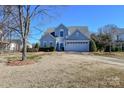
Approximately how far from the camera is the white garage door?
24697 millimetres

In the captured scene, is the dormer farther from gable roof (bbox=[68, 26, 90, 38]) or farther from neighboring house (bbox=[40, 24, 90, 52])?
gable roof (bbox=[68, 26, 90, 38])

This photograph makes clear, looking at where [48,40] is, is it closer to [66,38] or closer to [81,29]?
[66,38]

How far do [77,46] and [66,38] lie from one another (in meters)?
2.05

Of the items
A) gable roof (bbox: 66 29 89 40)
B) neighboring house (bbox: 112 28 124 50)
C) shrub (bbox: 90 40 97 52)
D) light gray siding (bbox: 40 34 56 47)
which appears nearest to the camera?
shrub (bbox: 90 40 97 52)

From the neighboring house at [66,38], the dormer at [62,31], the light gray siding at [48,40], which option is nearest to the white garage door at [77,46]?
the neighboring house at [66,38]

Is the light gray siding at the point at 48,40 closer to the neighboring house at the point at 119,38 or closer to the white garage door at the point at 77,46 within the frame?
the white garage door at the point at 77,46

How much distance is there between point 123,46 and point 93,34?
3.55m

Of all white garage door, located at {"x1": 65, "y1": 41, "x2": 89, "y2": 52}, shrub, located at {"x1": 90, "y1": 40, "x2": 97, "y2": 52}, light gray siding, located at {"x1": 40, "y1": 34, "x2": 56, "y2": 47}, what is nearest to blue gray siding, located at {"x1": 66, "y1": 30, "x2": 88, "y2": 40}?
white garage door, located at {"x1": 65, "y1": 41, "x2": 89, "y2": 52}

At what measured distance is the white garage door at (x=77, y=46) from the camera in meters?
24.7

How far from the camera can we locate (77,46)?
994 inches

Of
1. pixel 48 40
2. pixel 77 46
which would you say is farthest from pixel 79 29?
pixel 48 40
